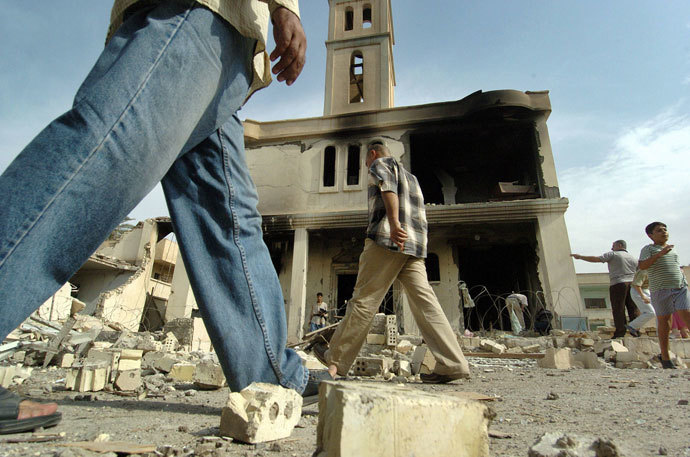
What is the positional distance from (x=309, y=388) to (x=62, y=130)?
1271mm

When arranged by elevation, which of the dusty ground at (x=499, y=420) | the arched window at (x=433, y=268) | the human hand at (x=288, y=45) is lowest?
the dusty ground at (x=499, y=420)

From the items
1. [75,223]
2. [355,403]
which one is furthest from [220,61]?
[355,403]

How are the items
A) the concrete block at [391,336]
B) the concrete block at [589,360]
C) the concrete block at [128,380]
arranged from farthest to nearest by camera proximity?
the concrete block at [391,336]
the concrete block at [589,360]
the concrete block at [128,380]

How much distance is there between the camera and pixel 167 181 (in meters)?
1.50

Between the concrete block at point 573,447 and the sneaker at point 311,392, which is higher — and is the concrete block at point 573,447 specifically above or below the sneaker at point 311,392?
below

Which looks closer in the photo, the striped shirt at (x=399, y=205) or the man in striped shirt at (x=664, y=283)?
the striped shirt at (x=399, y=205)

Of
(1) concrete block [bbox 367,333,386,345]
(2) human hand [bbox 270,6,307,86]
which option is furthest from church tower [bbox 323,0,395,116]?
(2) human hand [bbox 270,6,307,86]

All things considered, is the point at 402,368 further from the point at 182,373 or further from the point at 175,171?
the point at 175,171

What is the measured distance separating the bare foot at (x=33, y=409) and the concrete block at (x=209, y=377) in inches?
46.1

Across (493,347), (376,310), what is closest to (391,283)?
(376,310)

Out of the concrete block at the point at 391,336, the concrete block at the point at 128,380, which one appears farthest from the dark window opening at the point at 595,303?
the concrete block at the point at 128,380

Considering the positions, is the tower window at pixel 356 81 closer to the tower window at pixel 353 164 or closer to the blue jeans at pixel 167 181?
the tower window at pixel 353 164

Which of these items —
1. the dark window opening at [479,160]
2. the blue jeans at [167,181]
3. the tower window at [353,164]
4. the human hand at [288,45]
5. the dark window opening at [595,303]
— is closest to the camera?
the blue jeans at [167,181]

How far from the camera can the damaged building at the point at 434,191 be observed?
1118cm
